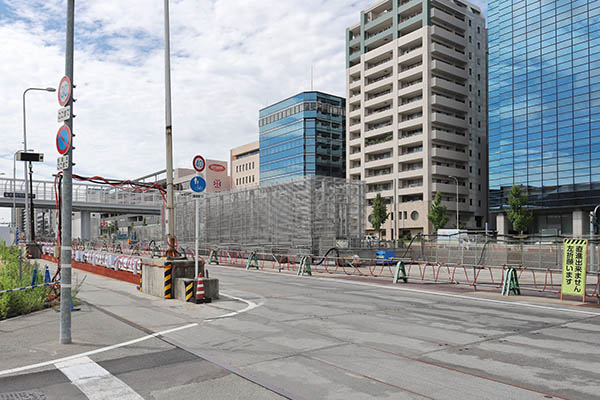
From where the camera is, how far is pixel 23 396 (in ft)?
19.9

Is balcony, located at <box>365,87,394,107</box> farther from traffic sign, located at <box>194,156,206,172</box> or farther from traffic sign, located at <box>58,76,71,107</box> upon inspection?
traffic sign, located at <box>58,76,71,107</box>

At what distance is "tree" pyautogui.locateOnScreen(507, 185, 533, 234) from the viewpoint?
215 feet

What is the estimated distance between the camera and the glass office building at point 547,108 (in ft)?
204

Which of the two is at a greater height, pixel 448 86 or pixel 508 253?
pixel 448 86

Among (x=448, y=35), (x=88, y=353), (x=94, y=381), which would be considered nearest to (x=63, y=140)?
(x=88, y=353)

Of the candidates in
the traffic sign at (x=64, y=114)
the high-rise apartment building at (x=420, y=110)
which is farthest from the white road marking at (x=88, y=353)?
the high-rise apartment building at (x=420, y=110)

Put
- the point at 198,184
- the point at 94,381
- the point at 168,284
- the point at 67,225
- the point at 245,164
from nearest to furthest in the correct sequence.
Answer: the point at 94,381 < the point at 67,225 < the point at 198,184 < the point at 168,284 < the point at 245,164

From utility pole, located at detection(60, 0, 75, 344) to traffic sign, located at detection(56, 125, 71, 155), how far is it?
7cm

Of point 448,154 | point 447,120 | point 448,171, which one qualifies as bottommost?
point 448,171

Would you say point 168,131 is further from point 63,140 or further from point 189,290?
point 63,140

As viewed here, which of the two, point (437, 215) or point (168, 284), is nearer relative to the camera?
point (168, 284)

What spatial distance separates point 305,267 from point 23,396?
68.4 ft

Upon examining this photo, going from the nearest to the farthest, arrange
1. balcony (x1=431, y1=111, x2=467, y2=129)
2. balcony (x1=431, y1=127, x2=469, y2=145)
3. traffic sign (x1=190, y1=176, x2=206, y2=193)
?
traffic sign (x1=190, y1=176, x2=206, y2=193) < balcony (x1=431, y1=127, x2=469, y2=145) < balcony (x1=431, y1=111, x2=467, y2=129)

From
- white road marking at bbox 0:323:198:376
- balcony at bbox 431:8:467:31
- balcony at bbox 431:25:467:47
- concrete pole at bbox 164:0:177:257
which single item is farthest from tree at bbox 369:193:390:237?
white road marking at bbox 0:323:198:376
